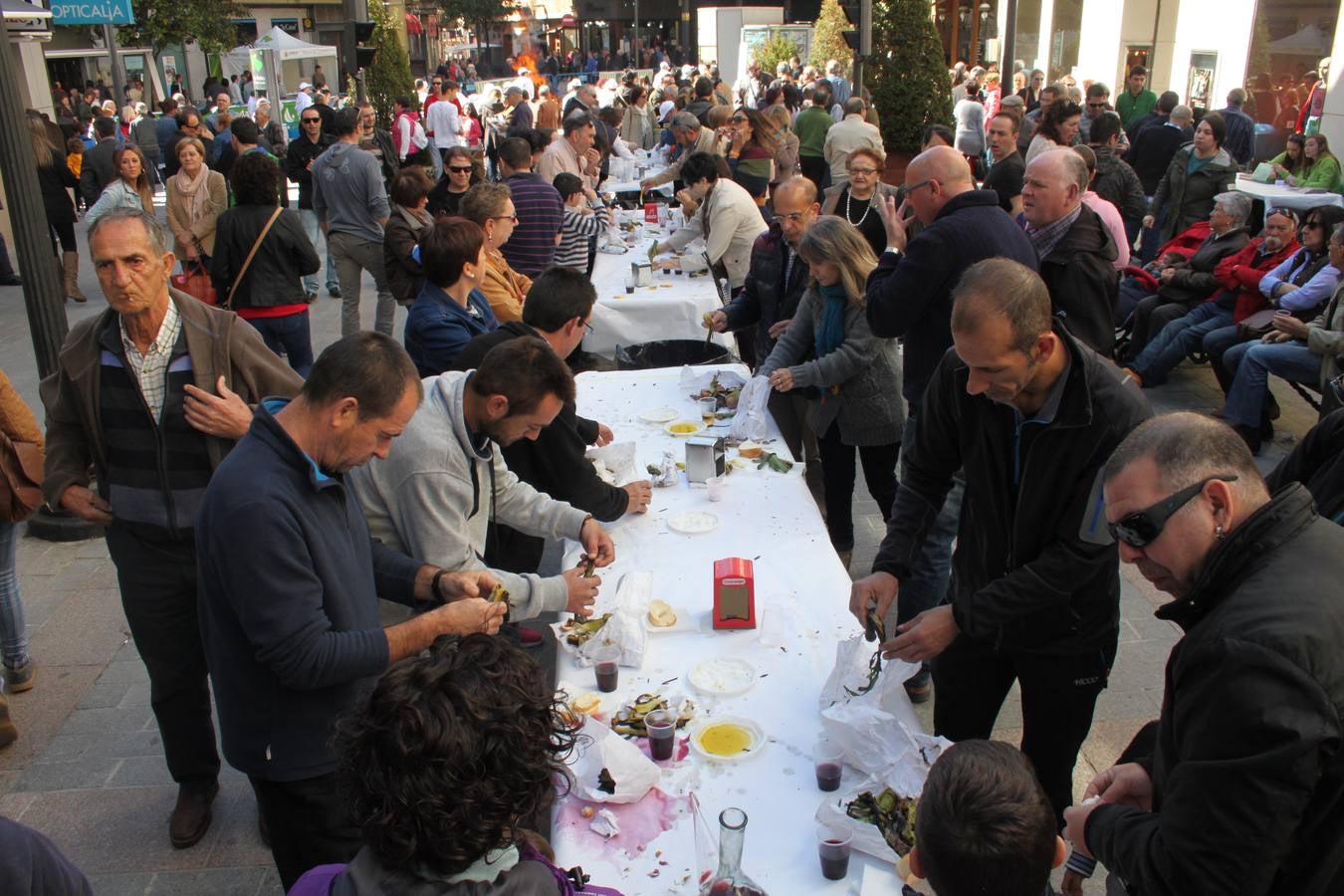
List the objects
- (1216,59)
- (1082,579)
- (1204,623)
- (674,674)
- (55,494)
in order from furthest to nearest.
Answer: (1216,59)
(55,494)
(674,674)
(1082,579)
(1204,623)

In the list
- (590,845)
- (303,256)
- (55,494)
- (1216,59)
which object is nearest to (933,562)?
(590,845)

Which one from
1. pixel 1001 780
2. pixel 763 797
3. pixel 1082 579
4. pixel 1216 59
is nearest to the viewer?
pixel 1001 780

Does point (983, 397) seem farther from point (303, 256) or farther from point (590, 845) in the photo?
point (303, 256)

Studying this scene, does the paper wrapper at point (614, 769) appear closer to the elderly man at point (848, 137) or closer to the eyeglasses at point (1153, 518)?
the eyeglasses at point (1153, 518)

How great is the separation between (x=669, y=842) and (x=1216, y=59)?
57.3 ft

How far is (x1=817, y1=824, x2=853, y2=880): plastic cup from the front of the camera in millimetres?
2047

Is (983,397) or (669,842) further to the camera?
(983,397)

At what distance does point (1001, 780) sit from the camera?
1.73 meters

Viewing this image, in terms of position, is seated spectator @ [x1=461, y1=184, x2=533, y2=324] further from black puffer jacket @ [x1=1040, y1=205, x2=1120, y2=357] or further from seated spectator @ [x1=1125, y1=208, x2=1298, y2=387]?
seated spectator @ [x1=1125, y1=208, x2=1298, y2=387]

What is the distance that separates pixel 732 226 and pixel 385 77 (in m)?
12.1

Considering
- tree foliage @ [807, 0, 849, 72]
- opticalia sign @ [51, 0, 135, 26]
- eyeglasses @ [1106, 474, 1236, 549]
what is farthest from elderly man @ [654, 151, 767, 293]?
tree foliage @ [807, 0, 849, 72]

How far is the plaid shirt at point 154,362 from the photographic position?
297 centimetres

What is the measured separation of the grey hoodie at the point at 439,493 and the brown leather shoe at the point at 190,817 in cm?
123

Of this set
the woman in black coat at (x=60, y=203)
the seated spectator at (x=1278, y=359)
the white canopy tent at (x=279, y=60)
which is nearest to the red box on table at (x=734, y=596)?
the seated spectator at (x=1278, y=359)
